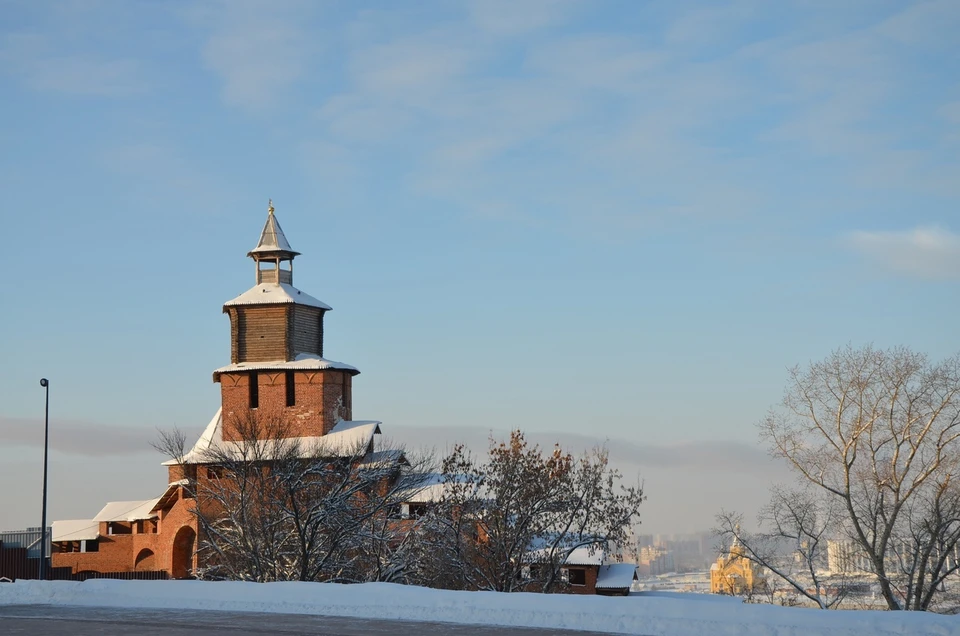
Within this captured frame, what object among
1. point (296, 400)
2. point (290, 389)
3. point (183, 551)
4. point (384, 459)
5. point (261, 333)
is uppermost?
point (261, 333)

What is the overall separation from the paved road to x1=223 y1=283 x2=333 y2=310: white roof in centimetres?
3446

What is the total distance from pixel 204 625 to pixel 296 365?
119 ft

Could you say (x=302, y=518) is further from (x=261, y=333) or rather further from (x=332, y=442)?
(x=261, y=333)

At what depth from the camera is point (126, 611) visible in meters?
18.2

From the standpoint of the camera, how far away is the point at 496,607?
Result: 15.7 m

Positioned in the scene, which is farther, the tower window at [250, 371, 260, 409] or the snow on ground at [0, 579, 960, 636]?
the tower window at [250, 371, 260, 409]

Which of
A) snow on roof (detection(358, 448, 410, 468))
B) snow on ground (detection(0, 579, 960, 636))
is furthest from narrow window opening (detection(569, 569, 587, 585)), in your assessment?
snow on ground (detection(0, 579, 960, 636))

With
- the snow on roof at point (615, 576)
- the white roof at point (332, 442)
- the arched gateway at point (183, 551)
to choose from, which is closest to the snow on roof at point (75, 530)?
the arched gateway at point (183, 551)

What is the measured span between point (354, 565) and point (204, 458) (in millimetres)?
15015

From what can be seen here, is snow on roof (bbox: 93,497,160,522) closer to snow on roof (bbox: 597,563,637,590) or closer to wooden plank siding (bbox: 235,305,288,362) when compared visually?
wooden plank siding (bbox: 235,305,288,362)

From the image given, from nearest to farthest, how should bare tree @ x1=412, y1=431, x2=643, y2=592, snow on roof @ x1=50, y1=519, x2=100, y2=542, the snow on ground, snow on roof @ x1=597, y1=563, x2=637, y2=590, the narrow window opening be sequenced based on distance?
1. the snow on ground
2. bare tree @ x1=412, y1=431, x2=643, y2=592
3. snow on roof @ x1=597, y1=563, x2=637, y2=590
4. the narrow window opening
5. snow on roof @ x1=50, y1=519, x2=100, y2=542

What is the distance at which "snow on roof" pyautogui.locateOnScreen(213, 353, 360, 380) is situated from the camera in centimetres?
5109

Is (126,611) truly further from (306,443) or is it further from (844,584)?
(306,443)

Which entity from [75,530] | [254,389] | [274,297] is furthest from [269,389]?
[75,530]
